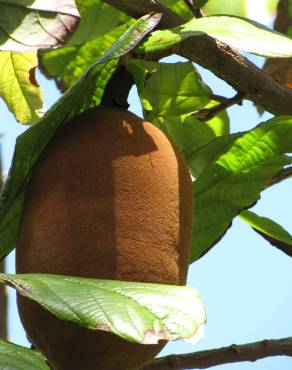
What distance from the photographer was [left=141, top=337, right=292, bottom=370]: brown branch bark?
3.68ft

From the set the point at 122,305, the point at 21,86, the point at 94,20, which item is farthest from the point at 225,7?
the point at 122,305

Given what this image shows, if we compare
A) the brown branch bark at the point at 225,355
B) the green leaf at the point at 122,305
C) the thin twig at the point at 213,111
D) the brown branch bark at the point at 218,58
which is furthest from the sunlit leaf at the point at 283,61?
the green leaf at the point at 122,305

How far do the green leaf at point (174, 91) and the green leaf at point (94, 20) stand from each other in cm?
11

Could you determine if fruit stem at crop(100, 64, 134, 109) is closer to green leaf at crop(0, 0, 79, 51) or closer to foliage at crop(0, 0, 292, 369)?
foliage at crop(0, 0, 292, 369)

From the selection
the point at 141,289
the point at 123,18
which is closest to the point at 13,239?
the point at 141,289

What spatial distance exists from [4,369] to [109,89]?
361mm

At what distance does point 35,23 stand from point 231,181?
0.31 m

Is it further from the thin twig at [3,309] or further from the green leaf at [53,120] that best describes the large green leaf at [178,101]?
the thin twig at [3,309]

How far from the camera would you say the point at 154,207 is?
0.90 metres

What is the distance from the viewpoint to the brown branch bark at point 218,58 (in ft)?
3.55

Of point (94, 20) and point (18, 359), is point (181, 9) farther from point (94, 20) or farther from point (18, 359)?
point (18, 359)

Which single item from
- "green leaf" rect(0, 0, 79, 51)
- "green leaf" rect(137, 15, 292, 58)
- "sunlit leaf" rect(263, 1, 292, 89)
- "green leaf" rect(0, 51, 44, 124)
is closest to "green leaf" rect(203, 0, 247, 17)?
"sunlit leaf" rect(263, 1, 292, 89)

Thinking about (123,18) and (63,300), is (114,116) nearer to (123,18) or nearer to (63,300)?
(63,300)

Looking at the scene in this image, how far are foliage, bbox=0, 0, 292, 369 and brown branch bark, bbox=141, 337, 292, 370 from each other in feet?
0.40
